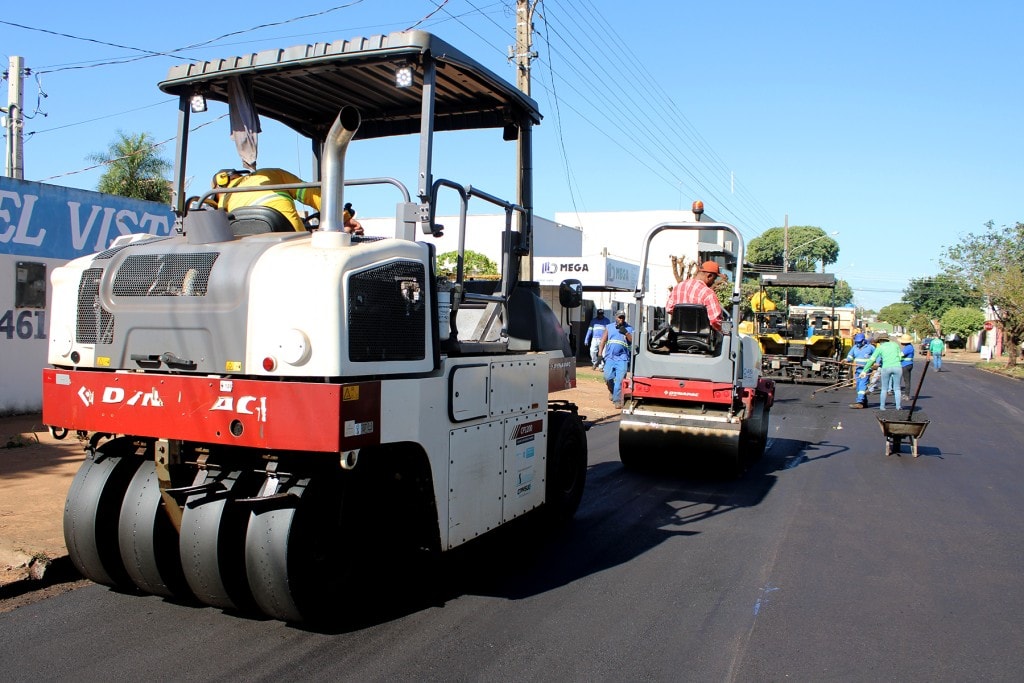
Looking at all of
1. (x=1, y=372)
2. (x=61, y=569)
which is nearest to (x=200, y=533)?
(x=61, y=569)

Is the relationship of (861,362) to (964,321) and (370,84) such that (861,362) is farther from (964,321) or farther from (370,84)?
(964,321)

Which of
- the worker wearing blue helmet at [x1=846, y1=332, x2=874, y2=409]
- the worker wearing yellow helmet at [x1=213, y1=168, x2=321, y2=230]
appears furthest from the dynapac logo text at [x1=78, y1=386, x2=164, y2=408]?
the worker wearing blue helmet at [x1=846, y1=332, x2=874, y2=409]

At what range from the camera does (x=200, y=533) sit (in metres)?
4.00

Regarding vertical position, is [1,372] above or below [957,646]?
above

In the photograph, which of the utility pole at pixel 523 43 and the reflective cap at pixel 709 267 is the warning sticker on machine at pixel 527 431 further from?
the utility pole at pixel 523 43

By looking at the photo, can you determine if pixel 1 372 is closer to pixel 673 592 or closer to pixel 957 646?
pixel 673 592

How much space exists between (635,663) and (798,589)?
1.76m

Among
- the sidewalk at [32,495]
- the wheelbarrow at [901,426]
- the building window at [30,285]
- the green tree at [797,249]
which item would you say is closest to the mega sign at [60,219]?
the building window at [30,285]

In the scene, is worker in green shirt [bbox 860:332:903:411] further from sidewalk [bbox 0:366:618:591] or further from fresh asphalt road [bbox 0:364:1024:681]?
sidewalk [bbox 0:366:618:591]

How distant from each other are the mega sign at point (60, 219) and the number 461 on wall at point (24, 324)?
782 mm

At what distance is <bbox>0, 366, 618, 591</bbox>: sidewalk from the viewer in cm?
486

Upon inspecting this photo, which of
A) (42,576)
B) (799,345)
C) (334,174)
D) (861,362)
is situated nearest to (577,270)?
(799,345)

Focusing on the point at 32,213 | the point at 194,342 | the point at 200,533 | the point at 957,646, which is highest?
the point at 32,213

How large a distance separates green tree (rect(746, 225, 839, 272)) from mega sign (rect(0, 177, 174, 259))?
59.4 metres
